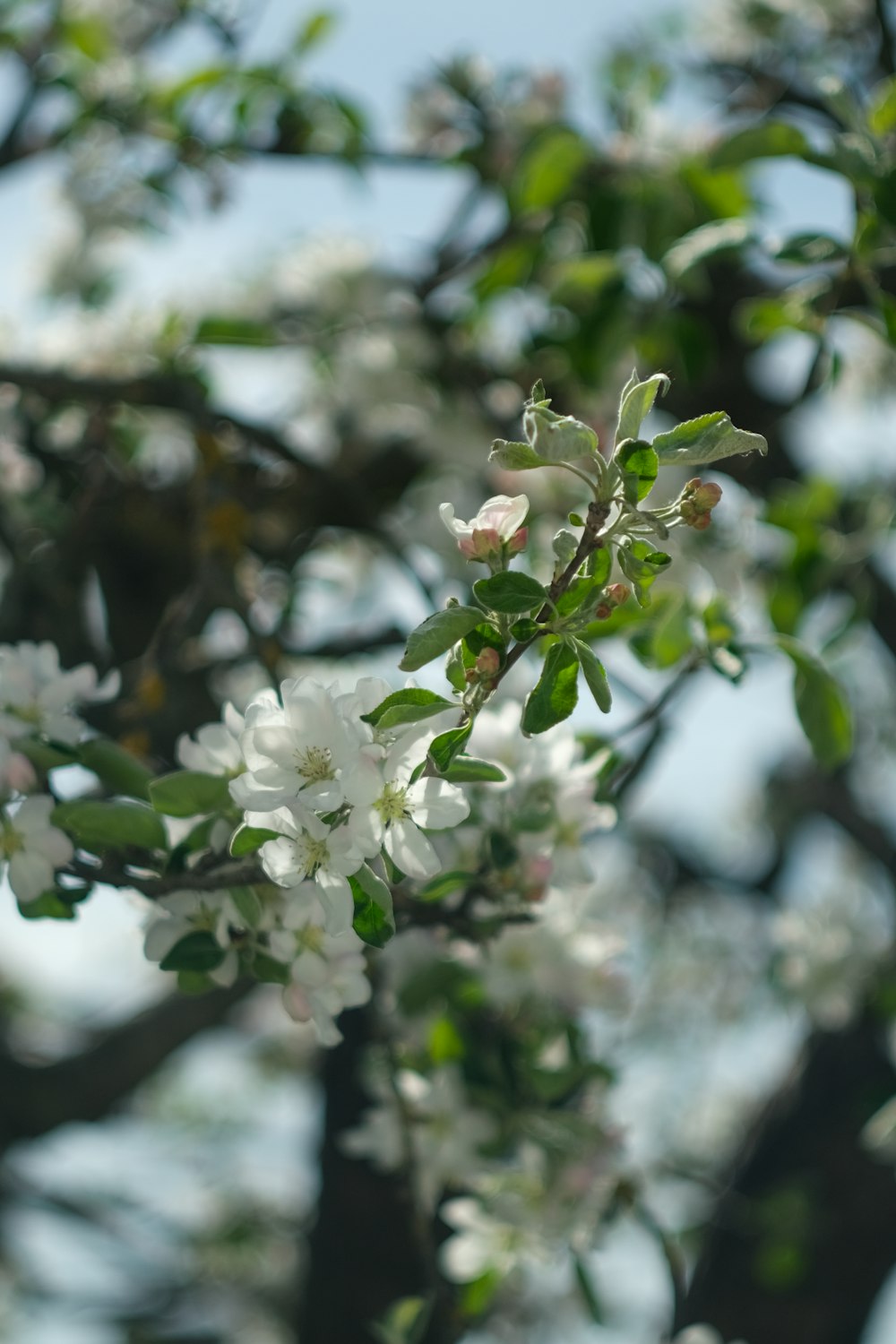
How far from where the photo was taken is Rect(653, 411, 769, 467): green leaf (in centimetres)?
63

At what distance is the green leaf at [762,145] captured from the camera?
127 cm

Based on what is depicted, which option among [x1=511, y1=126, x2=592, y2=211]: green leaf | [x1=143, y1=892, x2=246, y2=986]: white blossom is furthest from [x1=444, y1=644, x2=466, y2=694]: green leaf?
[x1=511, y1=126, x2=592, y2=211]: green leaf

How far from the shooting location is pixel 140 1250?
118 inches

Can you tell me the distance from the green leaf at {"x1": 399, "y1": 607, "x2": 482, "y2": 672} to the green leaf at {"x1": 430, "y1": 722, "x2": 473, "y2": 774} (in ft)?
0.12

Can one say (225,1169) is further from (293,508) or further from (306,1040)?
(293,508)

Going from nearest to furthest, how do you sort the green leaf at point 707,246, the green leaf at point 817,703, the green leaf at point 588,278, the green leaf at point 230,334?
the green leaf at point 817,703 < the green leaf at point 707,246 < the green leaf at point 588,278 < the green leaf at point 230,334

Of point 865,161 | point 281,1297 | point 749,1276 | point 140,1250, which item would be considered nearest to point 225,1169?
point 281,1297

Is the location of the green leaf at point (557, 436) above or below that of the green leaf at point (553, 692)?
above

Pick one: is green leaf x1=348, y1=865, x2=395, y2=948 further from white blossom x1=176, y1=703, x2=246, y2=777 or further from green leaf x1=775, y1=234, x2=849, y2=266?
green leaf x1=775, y1=234, x2=849, y2=266

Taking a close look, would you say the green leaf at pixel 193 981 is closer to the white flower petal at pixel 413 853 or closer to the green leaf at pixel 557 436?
the white flower petal at pixel 413 853

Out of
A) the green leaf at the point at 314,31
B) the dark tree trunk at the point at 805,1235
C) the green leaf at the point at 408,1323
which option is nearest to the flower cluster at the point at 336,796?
the green leaf at the point at 408,1323

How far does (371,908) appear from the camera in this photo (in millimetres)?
707

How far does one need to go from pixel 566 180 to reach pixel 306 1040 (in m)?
2.52

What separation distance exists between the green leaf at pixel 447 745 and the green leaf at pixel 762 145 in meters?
0.82
